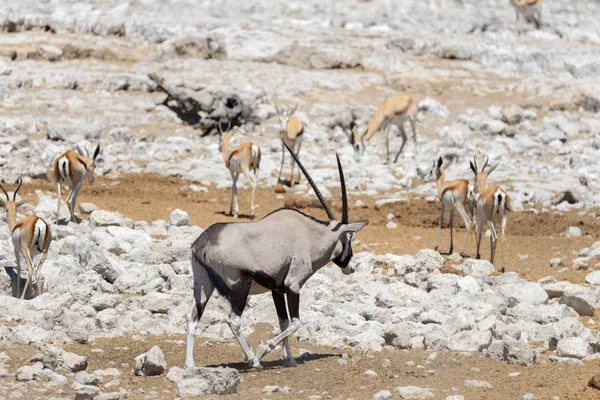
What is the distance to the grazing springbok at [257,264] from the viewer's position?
325 inches

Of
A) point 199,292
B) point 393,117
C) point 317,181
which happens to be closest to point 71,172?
point 317,181

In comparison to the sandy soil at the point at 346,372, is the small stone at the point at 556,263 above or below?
below

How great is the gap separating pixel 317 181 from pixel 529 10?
56.8 ft

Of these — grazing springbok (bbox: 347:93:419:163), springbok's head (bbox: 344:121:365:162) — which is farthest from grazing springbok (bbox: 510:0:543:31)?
springbok's head (bbox: 344:121:365:162)

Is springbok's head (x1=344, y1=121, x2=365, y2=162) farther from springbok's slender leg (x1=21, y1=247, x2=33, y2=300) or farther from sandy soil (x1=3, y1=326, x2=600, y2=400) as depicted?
sandy soil (x1=3, y1=326, x2=600, y2=400)

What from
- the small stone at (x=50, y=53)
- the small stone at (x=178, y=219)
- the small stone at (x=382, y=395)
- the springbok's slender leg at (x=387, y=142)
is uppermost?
the small stone at (x=382, y=395)

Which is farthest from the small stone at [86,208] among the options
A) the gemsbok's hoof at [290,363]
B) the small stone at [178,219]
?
the gemsbok's hoof at [290,363]

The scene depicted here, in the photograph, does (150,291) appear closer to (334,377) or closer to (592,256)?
(334,377)

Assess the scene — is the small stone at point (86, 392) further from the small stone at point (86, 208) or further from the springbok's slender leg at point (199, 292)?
the small stone at point (86, 208)

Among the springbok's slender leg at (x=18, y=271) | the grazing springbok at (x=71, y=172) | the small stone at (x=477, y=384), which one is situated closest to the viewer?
the small stone at (x=477, y=384)

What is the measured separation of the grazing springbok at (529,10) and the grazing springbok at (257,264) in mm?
28611

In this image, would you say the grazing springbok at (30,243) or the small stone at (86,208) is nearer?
the grazing springbok at (30,243)

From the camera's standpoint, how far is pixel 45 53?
31.1 meters

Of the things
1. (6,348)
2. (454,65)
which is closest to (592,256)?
(6,348)
